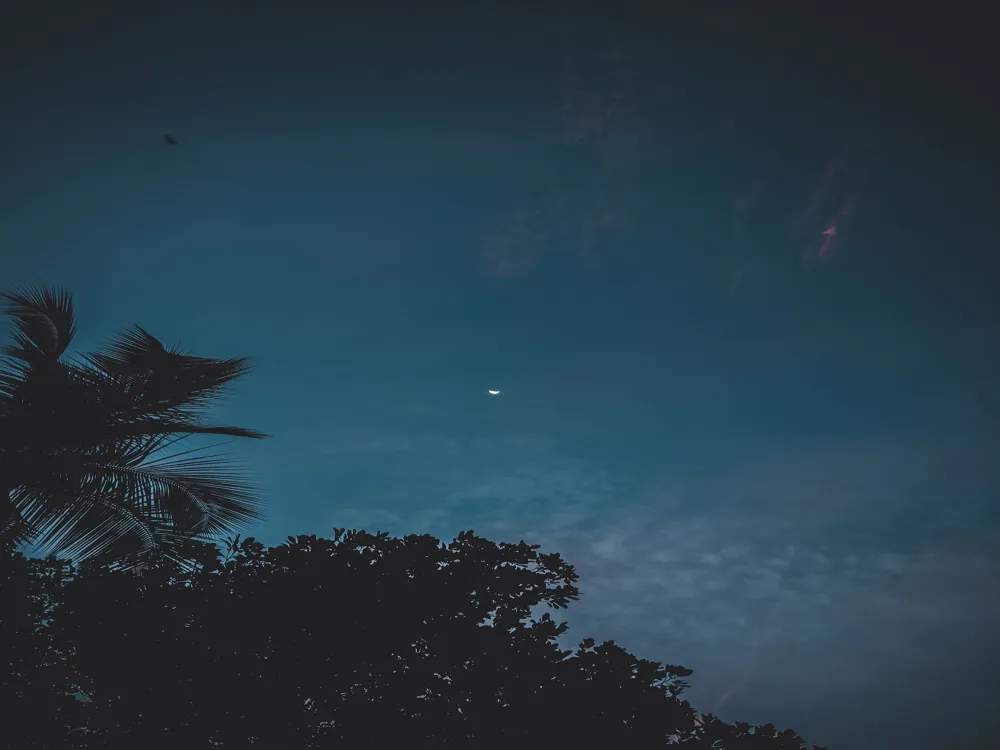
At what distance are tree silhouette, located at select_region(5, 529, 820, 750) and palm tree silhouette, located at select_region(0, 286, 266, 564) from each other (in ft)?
6.96

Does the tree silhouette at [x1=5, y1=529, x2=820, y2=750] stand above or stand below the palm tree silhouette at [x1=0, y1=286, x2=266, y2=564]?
below

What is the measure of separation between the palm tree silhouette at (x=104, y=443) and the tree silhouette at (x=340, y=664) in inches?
83.6

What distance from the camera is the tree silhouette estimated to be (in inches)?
194

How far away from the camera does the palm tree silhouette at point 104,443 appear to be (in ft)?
24.0

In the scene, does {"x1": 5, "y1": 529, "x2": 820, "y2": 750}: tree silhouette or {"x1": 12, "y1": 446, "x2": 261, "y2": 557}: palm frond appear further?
{"x1": 12, "y1": 446, "x2": 261, "y2": 557}: palm frond

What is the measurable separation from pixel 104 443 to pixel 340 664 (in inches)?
185

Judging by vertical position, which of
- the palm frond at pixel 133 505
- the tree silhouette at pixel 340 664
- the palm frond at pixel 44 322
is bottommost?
the tree silhouette at pixel 340 664

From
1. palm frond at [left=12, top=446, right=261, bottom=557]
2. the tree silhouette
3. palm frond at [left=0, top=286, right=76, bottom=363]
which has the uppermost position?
palm frond at [left=0, top=286, right=76, bottom=363]

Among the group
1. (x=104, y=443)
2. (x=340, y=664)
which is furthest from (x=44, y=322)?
(x=340, y=664)

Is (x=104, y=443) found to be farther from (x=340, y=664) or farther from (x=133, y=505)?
(x=340, y=664)

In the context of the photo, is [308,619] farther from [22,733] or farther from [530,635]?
[22,733]

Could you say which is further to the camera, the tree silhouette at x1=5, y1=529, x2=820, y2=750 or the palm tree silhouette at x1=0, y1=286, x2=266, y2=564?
the palm tree silhouette at x1=0, y1=286, x2=266, y2=564

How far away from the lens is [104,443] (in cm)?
A: 766

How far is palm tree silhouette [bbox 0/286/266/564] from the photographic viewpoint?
24.0 ft
